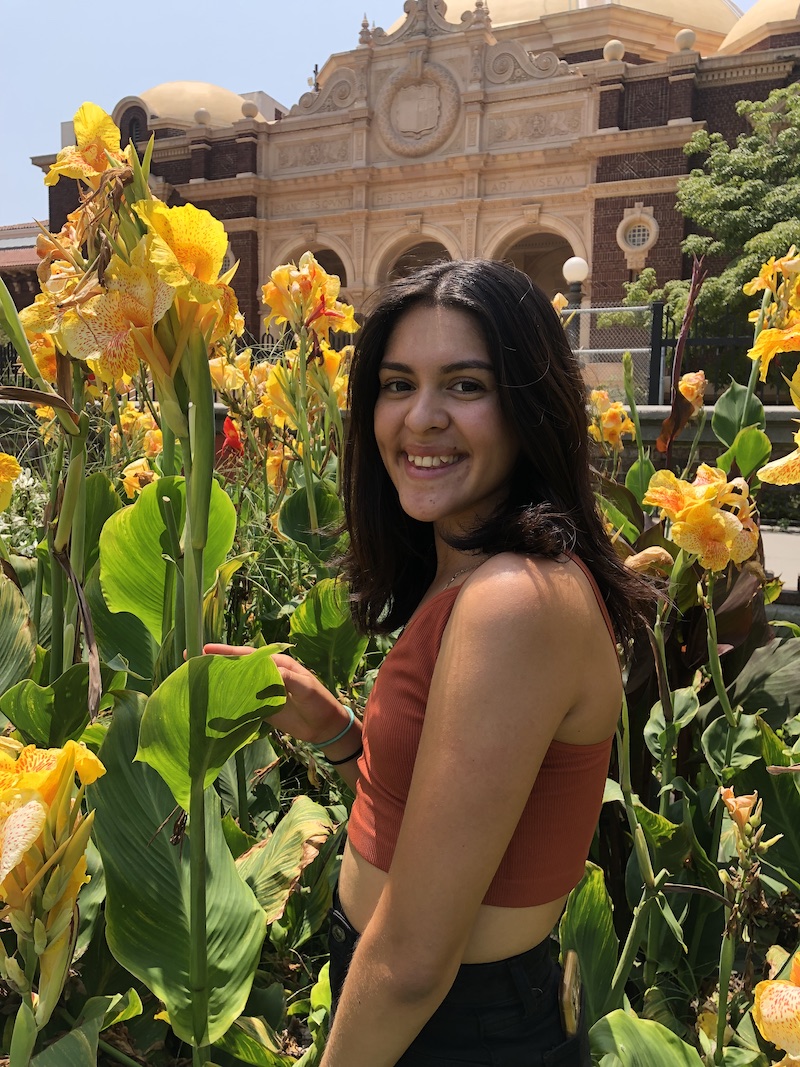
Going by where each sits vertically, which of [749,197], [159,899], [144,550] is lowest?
[159,899]

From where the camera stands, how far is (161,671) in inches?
50.0

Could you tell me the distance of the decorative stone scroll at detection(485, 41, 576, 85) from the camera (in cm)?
1825

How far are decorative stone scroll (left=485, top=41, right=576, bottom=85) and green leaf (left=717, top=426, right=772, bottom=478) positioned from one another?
1821 cm

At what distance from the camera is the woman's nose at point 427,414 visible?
991 mm

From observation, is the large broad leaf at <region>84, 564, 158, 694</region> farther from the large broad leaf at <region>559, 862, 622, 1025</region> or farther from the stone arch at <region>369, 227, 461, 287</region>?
the stone arch at <region>369, 227, 461, 287</region>

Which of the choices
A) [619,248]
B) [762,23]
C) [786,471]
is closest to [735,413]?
[786,471]

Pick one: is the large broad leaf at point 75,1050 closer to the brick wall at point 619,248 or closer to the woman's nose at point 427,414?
the woman's nose at point 427,414

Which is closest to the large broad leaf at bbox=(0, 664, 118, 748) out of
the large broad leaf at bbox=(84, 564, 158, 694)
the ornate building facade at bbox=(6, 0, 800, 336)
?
the large broad leaf at bbox=(84, 564, 158, 694)

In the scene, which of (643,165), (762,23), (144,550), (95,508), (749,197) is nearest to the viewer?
(144,550)

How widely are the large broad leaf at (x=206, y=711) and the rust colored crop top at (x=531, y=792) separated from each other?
13 centimetres

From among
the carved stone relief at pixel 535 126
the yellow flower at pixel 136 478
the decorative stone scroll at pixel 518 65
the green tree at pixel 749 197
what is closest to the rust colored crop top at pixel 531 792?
the yellow flower at pixel 136 478

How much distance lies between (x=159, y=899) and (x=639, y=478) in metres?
1.93

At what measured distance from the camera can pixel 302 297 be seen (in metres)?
2.39

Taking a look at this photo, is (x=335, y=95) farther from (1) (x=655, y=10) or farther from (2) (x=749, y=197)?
(2) (x=749, y=197)
